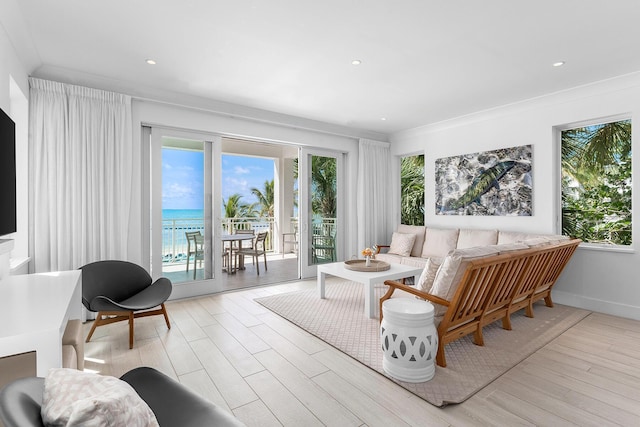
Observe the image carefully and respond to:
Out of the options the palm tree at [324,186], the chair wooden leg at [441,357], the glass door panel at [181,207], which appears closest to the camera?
the chair wooden leg at [441,357]

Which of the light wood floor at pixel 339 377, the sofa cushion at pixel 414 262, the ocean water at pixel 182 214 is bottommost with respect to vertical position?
the light wood floor at pixel 339 377

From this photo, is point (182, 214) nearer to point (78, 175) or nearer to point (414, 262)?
point (78, 175)

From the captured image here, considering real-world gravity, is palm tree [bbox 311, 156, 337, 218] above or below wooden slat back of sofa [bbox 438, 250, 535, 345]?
above

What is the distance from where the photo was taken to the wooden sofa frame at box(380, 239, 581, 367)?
2.44 m

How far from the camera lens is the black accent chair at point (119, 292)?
110 inches

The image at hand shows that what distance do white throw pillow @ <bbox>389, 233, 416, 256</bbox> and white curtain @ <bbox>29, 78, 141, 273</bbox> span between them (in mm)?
3947

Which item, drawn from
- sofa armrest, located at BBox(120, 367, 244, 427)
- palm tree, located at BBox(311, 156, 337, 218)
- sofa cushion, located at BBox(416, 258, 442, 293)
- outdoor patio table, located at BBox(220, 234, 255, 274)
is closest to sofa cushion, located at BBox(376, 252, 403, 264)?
palm tree, located at BBox(311, 156, 337, 218)

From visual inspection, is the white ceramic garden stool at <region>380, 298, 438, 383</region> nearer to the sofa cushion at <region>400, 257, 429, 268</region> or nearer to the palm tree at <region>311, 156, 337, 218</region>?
the sofa cushion at <region>400, 257, 429, 268</region>

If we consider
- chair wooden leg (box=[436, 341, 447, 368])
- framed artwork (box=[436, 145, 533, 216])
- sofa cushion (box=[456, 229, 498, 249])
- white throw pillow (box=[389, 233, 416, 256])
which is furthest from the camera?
white throw pillow (box=[389, 233, 416, 256])

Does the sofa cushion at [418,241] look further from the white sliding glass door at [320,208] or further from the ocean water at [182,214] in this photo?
the ocean water at [182,214]

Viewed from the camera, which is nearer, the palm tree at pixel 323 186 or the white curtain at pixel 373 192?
the palm tree at pixel 323 186

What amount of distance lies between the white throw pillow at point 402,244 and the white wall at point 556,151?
0.66m

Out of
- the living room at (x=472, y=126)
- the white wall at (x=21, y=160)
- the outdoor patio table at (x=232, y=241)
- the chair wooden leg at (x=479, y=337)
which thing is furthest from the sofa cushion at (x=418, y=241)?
the white wall at (x=21, y=160)

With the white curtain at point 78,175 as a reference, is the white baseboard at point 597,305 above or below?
below
